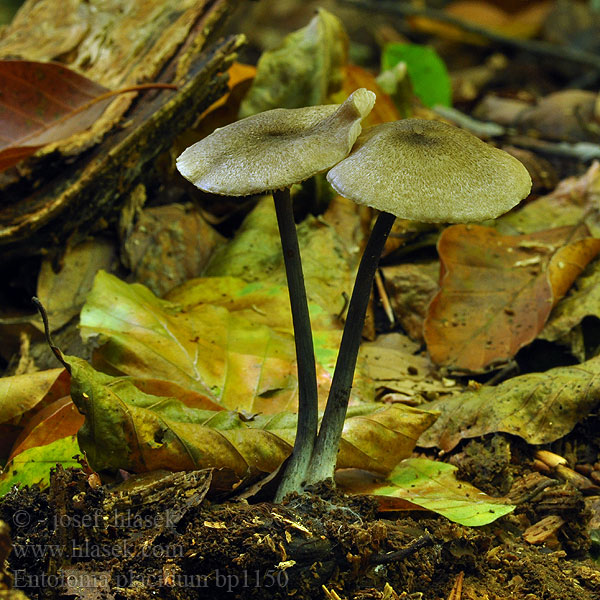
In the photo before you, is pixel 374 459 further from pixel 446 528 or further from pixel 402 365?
pixel 402 365

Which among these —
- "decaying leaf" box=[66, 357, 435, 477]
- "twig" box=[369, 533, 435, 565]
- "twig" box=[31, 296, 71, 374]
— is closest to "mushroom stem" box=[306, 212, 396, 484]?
"decaying leaf" box=[66, 357, 435, 477]

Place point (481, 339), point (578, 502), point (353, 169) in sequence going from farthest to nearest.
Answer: point (481, 339) → point (578, 502) → point (353, 169)

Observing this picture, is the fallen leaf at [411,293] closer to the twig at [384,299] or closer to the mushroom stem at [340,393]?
the twig at [384,299]

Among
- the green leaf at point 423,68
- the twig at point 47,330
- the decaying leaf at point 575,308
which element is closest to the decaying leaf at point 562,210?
the decaying leaf at point 575,308

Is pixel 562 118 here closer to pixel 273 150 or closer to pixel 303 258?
pixel 303 258

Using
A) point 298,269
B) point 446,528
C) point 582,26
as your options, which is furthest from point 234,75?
point 582,26

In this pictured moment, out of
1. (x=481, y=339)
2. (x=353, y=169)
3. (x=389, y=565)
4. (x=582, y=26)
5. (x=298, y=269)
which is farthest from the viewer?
(x=582, y=26)
